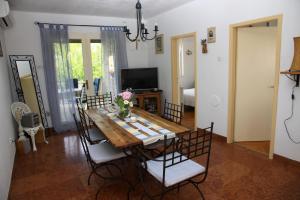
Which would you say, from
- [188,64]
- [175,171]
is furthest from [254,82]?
[188,64]

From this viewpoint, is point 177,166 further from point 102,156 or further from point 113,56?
point 113,56

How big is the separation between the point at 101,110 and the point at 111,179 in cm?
117

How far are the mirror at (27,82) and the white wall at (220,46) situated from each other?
2805mm

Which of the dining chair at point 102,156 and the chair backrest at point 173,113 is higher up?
the chair backrest at point 173,113

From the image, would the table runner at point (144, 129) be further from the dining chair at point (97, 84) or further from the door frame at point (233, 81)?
the dining chair at point (97, 84)

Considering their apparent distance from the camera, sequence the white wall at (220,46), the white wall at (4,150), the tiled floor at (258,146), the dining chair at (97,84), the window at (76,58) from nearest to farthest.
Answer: the white wall at (4,150), the white wall at (220,46), the tiled floor at (258,146), the window at (76,58), the dining chair at (97,84)

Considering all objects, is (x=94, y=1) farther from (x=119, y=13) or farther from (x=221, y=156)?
(x=221, y=156)

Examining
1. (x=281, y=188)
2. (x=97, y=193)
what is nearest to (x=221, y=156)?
(x=281, y=188)

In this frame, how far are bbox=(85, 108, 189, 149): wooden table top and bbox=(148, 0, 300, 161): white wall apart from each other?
1.44m

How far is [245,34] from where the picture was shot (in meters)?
3.33

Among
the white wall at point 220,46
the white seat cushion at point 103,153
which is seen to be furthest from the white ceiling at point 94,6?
the white seat cushion at point 103,153

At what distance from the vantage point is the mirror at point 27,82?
4.07 meters

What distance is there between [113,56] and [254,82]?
3088mm

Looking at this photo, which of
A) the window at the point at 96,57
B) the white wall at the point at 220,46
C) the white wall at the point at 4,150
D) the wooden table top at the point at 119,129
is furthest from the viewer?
the window at the point at 96,57
